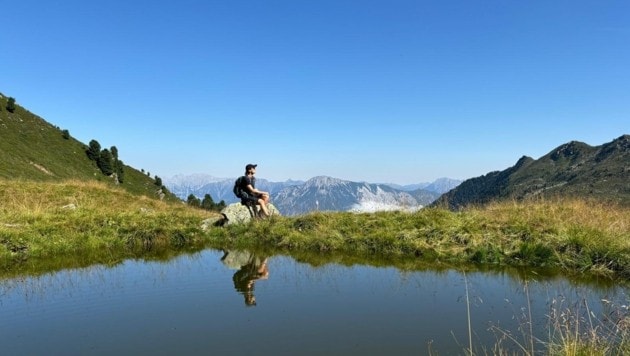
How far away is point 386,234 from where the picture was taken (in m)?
→ 17.4

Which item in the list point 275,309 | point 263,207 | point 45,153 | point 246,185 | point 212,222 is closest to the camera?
point 275,309

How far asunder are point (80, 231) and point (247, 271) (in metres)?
9.89

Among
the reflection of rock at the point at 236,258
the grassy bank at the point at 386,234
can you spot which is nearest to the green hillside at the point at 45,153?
the grassy bank at the point at 386,234

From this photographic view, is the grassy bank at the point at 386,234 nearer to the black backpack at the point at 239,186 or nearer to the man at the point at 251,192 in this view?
the man at the point at 251,192

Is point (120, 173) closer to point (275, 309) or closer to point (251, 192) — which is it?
point (251, 192)

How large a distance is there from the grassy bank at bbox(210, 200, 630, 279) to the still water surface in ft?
6.22

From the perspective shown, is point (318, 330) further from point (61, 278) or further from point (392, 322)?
point (61, 278)

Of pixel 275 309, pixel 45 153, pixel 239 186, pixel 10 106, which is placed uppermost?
pixel 10 106

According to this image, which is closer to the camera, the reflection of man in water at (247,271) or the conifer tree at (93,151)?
the reflection of man in water at (247,271)

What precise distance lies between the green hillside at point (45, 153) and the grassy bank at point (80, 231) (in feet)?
166

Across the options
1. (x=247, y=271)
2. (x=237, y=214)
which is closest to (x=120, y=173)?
(x=237, y=214)

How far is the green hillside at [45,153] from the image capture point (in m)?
78.9

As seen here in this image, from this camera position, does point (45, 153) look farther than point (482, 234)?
Yes

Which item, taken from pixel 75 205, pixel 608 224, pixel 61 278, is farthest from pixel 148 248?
pixel 608 224
